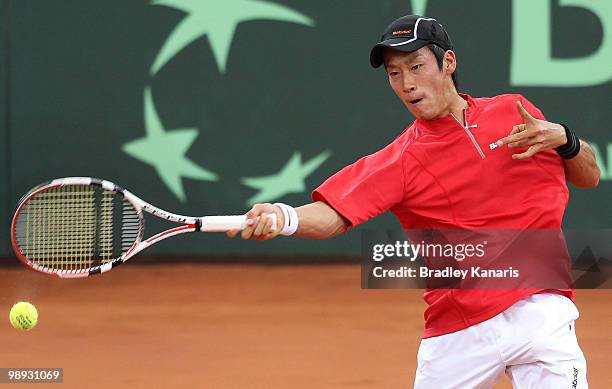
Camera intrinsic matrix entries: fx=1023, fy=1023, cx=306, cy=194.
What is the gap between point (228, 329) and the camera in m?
7.09

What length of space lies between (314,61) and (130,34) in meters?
1.64

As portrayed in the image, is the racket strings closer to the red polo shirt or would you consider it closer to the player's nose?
the red polo shirt

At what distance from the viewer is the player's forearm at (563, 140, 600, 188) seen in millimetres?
3520

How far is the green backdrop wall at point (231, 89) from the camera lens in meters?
8.96

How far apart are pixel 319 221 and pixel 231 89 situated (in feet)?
19.0

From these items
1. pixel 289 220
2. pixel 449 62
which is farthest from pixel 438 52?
pixel 289 220

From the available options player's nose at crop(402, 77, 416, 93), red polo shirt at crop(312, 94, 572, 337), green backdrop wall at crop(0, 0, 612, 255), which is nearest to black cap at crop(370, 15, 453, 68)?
player's nose at crop(402, 77, 416, 93)

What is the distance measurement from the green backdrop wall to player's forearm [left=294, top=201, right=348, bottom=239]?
5553 millimetres

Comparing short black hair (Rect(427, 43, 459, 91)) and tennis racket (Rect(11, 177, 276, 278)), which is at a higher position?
short black hair (Rect(427, 43, 459, 91))

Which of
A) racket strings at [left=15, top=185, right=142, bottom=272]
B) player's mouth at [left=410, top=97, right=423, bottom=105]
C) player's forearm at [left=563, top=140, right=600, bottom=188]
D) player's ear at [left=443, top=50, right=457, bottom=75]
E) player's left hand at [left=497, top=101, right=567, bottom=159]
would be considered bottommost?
racket strings at [left=15, top=185, right=142, bottom=272]

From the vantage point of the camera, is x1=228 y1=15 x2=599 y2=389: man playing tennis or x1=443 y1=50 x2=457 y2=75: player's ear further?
x1=443 y1=50 x2=457 y2=75: player's ear

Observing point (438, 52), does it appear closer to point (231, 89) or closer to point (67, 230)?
point (67, 230)

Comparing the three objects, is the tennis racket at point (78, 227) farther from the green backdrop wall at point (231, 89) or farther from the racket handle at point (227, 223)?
the green backdrop wall at point (231, 89)

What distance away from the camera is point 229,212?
9.12m
